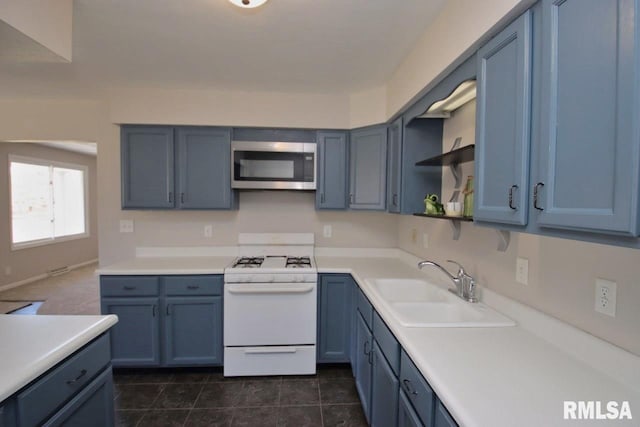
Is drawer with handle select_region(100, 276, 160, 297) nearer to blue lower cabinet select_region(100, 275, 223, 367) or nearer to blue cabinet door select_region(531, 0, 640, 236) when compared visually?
blue lower cabinet select_region(100, 275, 223, 367)

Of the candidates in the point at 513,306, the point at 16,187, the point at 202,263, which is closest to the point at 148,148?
the point at 202,263

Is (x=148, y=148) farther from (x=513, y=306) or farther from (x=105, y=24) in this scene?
(x=513, y=306)

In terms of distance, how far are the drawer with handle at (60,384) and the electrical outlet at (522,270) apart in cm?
187

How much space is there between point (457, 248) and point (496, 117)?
1051 millimetres

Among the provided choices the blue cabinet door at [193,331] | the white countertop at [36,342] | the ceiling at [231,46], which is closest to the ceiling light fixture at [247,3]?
the ceiling at [231,46]

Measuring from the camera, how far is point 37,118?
3008 millimetres

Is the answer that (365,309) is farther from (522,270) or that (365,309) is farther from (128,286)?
(128,286)

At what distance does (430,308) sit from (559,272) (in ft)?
2.10

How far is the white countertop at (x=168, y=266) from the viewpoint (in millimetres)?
2404

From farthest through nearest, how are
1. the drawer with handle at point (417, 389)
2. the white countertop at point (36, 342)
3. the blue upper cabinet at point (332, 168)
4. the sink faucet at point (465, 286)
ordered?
the blue upper cabinet at point (332, 168) < the sink faucet at point (465, 286) < the drawer with handle at point (417, 389) < the white countertop at point (36, 342)

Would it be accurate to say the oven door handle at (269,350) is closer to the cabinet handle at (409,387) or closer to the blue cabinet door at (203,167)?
the blue cabinet door at (203,167)

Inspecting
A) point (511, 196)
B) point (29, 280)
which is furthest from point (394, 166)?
point (29, 280)

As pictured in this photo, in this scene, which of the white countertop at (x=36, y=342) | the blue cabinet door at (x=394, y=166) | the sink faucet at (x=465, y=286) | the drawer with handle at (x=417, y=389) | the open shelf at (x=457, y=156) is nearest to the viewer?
the white countertop at (x=36, y=342)

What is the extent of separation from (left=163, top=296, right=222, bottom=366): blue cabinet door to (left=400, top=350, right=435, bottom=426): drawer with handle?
1.64 metres
